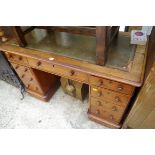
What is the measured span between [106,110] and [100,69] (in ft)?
1.58

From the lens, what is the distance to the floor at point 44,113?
1575 mm

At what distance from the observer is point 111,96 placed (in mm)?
1130

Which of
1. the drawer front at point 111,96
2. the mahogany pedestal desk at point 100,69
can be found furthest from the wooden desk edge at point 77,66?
the drawer front at point 111,96

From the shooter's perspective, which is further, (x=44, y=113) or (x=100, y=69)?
(x=44, y=113)

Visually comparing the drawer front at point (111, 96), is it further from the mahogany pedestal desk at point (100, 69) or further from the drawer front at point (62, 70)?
the drawer front at point (62, 70)

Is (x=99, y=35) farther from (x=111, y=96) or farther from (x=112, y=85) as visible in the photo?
(x=111, y=96)

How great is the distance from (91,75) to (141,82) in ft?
1.11

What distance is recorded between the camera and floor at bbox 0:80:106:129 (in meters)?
1.58

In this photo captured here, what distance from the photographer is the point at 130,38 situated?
120cm

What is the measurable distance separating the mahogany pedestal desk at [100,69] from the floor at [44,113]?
0.21 meters

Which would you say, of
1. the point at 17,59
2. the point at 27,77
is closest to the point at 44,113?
the point at 27,77
